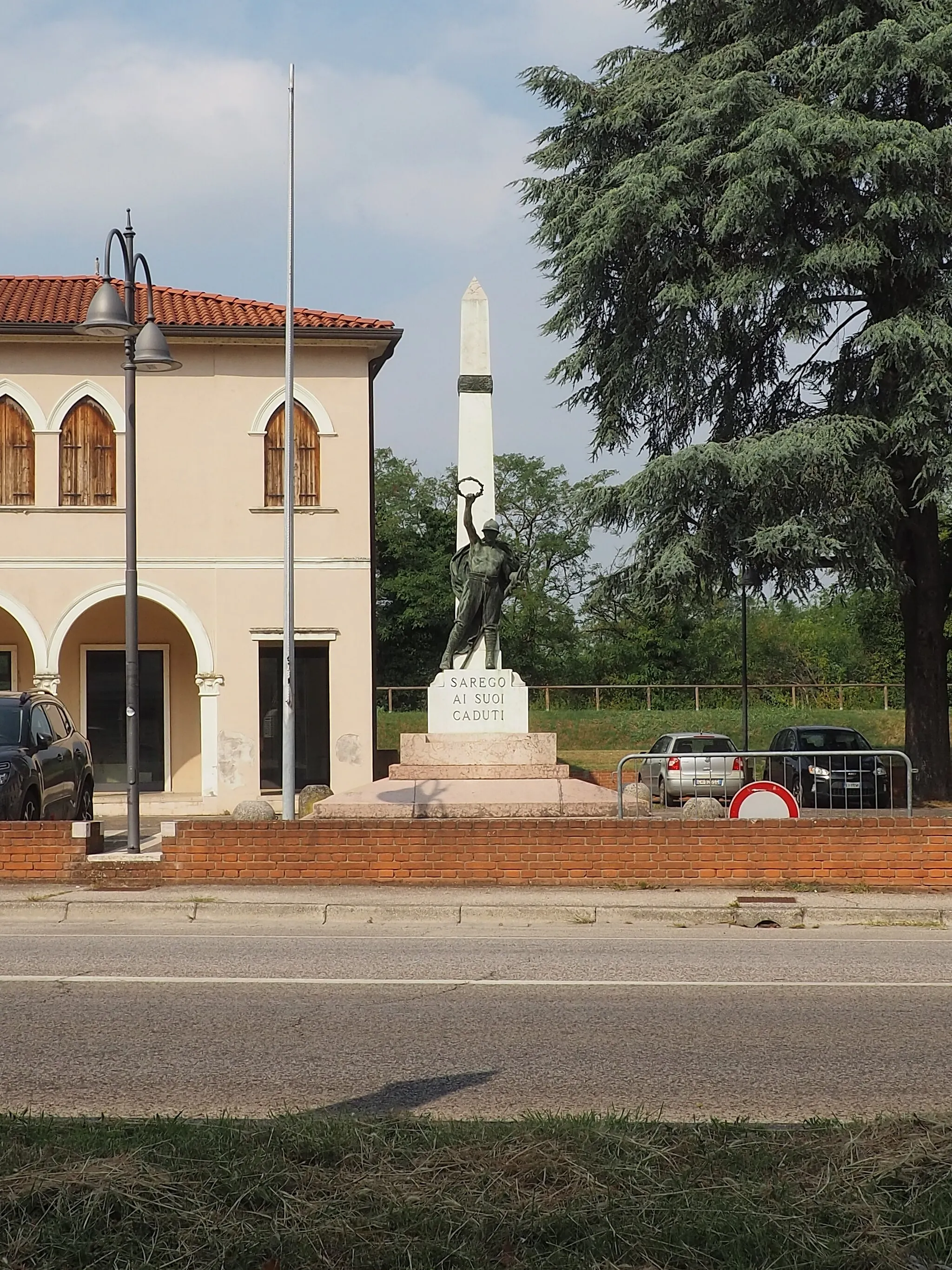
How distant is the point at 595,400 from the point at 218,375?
24.0ft

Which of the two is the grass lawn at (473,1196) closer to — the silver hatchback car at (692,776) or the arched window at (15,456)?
the silver hatchback car at (692,776)

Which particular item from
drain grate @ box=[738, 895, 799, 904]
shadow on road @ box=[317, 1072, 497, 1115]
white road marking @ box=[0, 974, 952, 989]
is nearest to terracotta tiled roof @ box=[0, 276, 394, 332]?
drain grate @ box=[738, 895, 799, 904]

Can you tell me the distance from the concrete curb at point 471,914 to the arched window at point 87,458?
1546cm

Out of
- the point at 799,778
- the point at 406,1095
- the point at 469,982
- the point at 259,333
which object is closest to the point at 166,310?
the point at 259,333

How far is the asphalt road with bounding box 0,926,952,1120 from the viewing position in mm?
6039

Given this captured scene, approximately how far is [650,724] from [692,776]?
31189 millimetres

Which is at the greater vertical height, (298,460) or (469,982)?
(298,460)

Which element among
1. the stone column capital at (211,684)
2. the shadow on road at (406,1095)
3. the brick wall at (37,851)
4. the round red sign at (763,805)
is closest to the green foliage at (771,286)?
the stone column capital at (211,684)

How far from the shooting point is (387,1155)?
4.62 metres

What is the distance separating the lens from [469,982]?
9141 millimetres

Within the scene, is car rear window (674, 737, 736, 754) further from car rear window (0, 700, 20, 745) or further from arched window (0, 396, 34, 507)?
car rear window (0, 700, 20, 745)

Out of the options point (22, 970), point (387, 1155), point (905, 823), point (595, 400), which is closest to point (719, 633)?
point (595, 400)

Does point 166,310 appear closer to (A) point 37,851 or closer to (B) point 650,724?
(A) point 37,851

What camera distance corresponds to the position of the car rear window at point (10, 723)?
1641 centimetres
